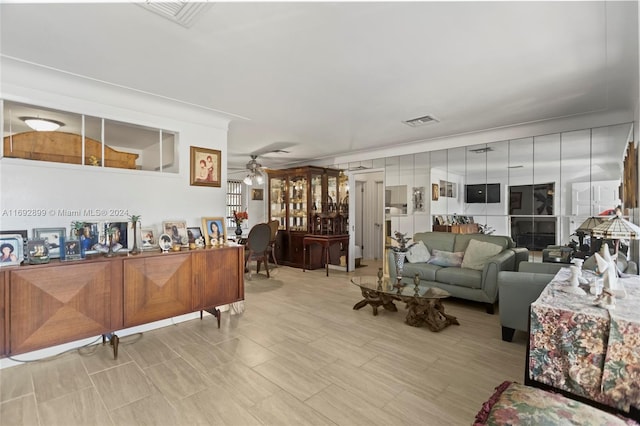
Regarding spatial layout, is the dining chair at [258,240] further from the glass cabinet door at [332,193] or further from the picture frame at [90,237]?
the picture frame at [90,237]

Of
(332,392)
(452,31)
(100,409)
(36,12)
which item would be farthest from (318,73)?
(100,409)

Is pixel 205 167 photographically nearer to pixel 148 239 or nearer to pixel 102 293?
pixel 148 239

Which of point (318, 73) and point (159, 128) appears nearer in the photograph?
point (318, 73)

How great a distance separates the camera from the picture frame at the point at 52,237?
8.48 ft

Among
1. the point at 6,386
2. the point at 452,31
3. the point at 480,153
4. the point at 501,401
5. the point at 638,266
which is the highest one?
the point at 452,31

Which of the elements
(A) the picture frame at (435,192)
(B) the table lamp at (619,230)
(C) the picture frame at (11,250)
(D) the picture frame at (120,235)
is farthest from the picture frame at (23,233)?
(A) the picture frame at (435,192)

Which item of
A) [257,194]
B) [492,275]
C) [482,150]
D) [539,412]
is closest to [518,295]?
[492,275]

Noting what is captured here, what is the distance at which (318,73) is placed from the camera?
2658mm

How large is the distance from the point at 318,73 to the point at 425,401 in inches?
105

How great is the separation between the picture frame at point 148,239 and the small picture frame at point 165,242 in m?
0.08

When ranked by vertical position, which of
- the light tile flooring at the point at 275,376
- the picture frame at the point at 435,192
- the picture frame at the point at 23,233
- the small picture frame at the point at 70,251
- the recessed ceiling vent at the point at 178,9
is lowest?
the light tile flooring at the point at 275,376

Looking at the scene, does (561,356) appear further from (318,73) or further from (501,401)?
(318,73)

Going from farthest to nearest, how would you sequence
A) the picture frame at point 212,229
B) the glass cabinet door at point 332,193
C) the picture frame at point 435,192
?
the glass cabinet door at point 332,193, the picture frame at point 435,192, the picture frame at point 212,229

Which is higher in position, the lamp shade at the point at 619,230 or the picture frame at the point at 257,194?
the picture frame at the point at 257,194
